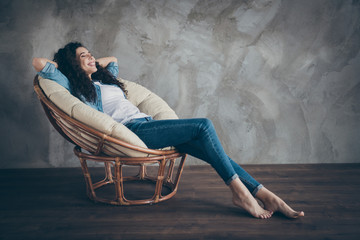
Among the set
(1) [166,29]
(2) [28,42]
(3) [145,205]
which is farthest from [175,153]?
(2) [28,42]

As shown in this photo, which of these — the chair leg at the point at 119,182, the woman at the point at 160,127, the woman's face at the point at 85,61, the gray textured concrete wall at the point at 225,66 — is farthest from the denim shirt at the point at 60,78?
the gray textured concrete wall at the point at 225,66

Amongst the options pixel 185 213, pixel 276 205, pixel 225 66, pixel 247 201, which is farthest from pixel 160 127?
pixel 225 66

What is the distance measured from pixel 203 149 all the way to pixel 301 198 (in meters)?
Answer: 0.76

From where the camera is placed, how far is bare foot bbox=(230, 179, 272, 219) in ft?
5.57

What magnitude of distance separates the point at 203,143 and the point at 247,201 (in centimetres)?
40

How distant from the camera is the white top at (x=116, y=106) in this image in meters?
2.00

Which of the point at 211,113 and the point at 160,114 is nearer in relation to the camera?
the point at 160,114

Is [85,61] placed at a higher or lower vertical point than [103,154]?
higher

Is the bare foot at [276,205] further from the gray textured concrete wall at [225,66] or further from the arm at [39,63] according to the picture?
the arm at [39,63]

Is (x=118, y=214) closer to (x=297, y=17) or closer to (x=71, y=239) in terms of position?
(x=71, y=239)

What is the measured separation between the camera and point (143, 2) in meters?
2.79

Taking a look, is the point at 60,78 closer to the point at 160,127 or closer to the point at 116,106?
the point at 116,106

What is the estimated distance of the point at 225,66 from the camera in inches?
113

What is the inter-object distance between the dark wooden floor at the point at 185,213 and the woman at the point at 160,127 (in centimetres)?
12
